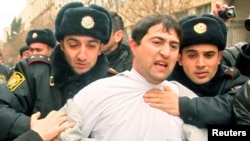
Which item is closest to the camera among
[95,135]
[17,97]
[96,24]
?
[95,135]

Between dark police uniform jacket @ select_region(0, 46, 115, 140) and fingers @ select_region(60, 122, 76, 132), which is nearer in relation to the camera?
fingers @ select_region(60, 122, 76, 132)

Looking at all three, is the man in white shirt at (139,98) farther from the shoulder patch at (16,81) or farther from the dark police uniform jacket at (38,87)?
the shoulder patch at (16,81)

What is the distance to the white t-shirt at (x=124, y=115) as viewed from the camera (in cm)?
230

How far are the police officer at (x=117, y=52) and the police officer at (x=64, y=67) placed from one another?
1.33m

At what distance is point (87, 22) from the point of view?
110 inches

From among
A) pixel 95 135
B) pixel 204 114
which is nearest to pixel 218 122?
pixel 204 114

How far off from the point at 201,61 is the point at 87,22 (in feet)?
2.86

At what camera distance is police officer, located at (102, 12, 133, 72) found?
4.27 metres

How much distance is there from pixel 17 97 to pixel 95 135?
652mm

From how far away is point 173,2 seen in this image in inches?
591

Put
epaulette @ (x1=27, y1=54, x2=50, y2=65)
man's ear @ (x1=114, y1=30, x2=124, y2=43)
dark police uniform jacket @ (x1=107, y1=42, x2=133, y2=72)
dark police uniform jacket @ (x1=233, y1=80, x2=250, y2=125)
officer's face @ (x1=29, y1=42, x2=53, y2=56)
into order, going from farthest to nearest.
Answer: officer's face @ (x1=29, y1=42, x2=53, y2=56)
man's ear @ (x1=114, y1=30, x2=124, y2=43)
dark police uniform jacket @ (x1=107, y1=42, x2=133, y2=72)
epaulette @ (x1=27, y1=54, x2=50, y2=65)
dark police uniform jacket @ (x1=233, y1=80, x2=250, y2=125)

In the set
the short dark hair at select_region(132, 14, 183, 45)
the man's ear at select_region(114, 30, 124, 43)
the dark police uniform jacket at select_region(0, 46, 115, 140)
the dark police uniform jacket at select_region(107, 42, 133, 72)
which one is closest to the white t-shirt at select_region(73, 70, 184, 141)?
the short dark hair at select_region(132, 14, 183, 45)

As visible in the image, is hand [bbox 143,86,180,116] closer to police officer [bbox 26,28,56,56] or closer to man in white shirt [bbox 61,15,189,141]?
man in white shirt [bbox 61,15,189,141]

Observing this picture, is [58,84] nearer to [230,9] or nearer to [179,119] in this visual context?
[179,119]
